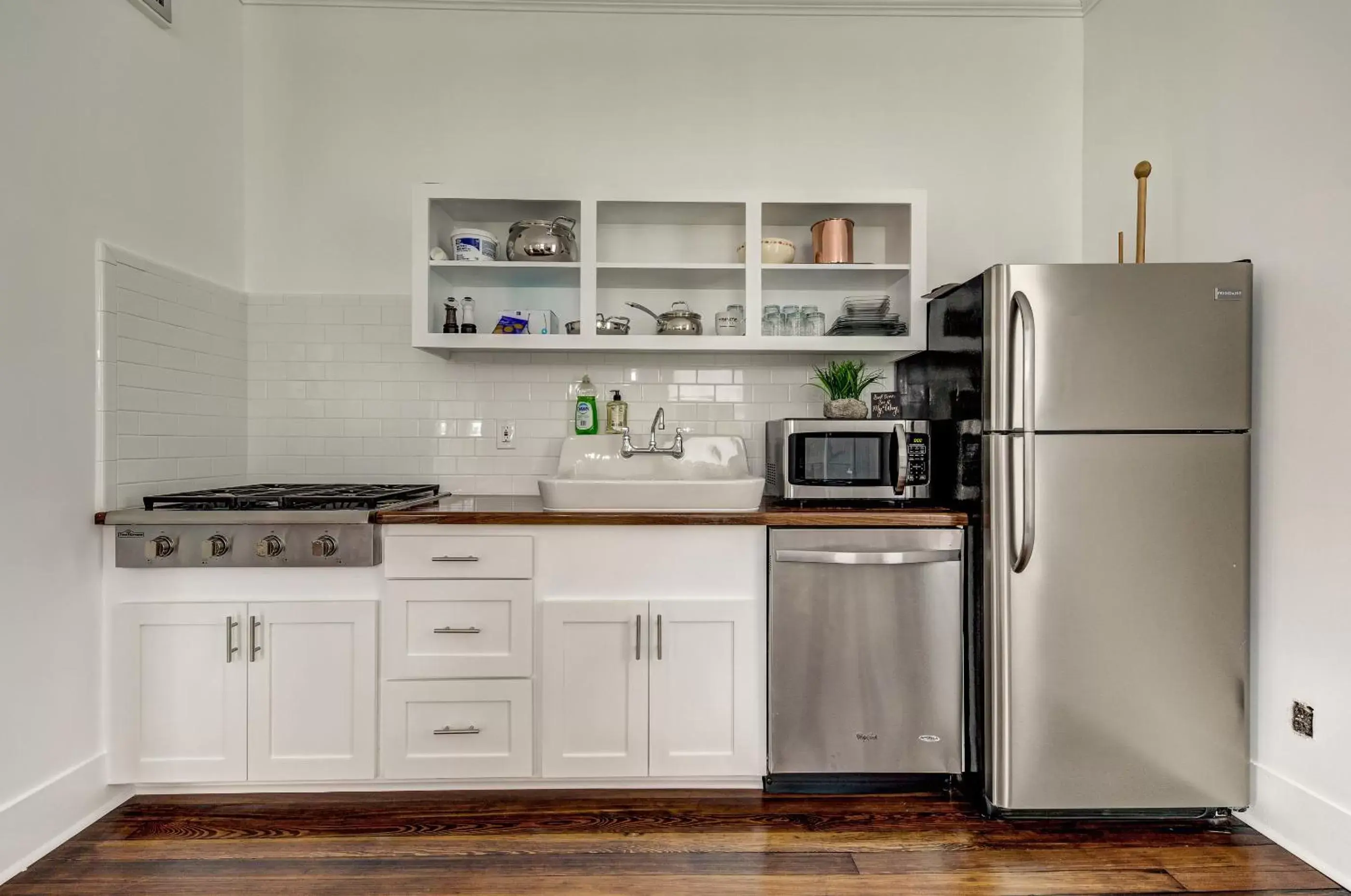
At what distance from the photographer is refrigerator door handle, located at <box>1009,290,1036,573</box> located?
2.00 meters

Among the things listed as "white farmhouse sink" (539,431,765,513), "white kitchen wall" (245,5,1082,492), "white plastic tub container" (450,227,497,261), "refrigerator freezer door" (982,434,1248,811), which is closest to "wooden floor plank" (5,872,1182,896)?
"refrigerator freezer door" (982,434,1248,811)

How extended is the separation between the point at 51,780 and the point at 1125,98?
3.99 m

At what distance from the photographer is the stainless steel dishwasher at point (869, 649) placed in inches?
85.7

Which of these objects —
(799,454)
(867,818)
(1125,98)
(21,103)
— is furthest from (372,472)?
(1125,98)

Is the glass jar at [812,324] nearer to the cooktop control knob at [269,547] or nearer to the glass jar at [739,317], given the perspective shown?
the glass jar at [739,317]

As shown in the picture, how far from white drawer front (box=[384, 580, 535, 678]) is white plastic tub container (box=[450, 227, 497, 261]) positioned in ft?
3.78

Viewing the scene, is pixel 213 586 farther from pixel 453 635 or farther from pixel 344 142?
pixel 344 142

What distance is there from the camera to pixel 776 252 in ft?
8.74

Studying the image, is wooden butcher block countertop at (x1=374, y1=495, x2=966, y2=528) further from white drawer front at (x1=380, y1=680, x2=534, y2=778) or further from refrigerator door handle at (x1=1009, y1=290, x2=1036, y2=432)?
white drawer front at (x1=380, y1=680, x2=534, y2=778)

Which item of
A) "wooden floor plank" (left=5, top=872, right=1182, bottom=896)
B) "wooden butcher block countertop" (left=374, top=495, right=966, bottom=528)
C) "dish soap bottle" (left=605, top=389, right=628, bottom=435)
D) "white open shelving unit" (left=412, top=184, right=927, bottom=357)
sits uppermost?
"white open shelving unit" (left=412, top=184, right=927, bottom=357)

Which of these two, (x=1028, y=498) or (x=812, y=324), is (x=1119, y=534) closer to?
(x=1028, y=498)

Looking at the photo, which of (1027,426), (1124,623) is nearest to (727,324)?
(1027,426)

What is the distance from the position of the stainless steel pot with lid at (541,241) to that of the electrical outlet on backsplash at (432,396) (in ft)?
1.34

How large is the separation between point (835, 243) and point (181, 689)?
252cm
